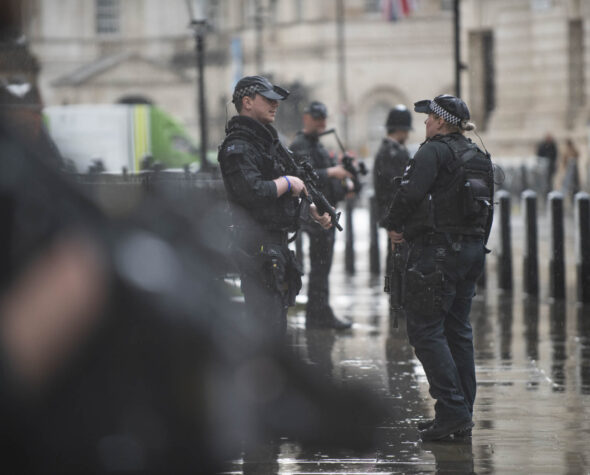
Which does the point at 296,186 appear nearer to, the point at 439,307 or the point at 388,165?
the point at 439,307

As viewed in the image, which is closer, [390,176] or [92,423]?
[92,423]

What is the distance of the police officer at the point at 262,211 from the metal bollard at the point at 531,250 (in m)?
6.47

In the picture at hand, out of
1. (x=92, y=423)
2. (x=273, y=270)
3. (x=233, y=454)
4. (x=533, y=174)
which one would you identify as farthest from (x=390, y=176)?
(x=533, y=174)

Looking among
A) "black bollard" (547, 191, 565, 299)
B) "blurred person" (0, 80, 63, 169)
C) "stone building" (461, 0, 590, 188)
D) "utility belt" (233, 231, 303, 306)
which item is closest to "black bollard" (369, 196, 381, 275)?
"black bollard" (547, 191, 565, 299)


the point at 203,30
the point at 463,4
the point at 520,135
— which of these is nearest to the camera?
the point at 203,30

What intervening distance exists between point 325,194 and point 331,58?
5698 cm

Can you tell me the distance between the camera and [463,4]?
3966cm

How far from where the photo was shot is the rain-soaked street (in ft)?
21.8

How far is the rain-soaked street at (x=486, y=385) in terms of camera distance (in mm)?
6645

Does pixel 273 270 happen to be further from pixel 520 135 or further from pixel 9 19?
pixel 520 135

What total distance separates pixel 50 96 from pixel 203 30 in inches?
2223

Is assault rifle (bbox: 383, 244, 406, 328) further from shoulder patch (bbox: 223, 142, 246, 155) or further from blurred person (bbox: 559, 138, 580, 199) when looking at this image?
blurred person (bbox: 559, 138, 580, 199)

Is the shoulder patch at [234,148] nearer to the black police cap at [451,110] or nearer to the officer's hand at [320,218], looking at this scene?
the officer's hand at [320,218]

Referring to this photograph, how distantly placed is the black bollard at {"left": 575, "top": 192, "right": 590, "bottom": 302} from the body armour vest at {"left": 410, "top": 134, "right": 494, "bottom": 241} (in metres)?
5.57
